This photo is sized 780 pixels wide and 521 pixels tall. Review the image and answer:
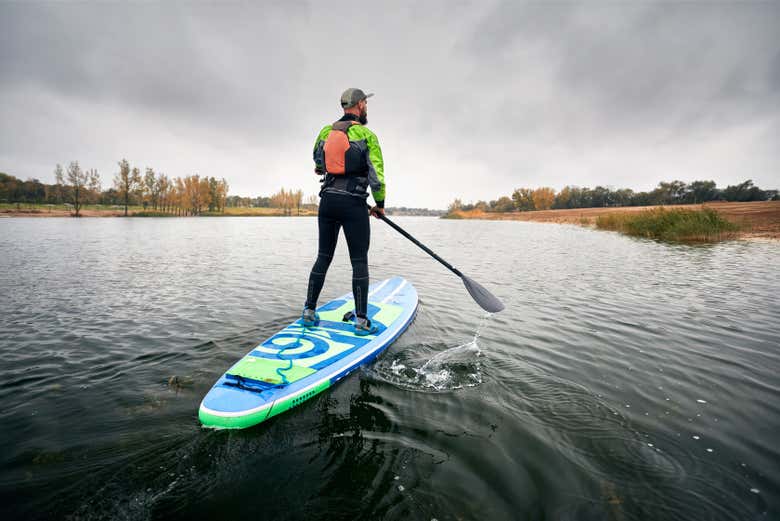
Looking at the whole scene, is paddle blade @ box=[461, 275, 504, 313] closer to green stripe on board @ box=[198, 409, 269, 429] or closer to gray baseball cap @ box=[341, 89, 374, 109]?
gray baseball cap @ box=[341, 89, 374, 109]

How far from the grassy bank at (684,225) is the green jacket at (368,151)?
26.0m

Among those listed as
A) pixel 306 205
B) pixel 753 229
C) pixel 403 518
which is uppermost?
pixel 306 205

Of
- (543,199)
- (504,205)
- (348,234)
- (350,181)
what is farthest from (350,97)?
(504,205)

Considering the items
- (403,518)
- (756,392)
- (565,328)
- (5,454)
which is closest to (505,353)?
(565,328)

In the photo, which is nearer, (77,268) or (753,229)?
(77,268)

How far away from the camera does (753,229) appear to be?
27234 mm

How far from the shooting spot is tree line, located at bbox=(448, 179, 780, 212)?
7544 cm

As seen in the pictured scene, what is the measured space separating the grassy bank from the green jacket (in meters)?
26.0

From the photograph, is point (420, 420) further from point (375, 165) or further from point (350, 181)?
point (375, 165)

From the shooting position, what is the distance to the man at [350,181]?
4367 mm

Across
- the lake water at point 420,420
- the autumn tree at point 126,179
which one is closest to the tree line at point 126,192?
the autumn tree at point 126,179

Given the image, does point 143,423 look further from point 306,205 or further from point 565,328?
point 306,205

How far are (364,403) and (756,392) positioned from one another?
4.56 m

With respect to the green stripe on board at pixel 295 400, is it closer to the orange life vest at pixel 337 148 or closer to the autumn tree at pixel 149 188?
the orange life vest at pixel 337 148
